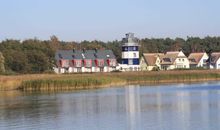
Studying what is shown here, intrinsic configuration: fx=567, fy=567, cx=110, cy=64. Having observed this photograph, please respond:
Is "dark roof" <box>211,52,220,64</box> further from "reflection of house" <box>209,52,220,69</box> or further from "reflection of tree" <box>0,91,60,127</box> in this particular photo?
"reflection of tree" <box>0,91,60,127</box>

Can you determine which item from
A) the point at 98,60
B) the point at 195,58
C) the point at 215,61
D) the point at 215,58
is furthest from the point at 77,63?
the point at 215,58

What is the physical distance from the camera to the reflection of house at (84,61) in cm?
10225

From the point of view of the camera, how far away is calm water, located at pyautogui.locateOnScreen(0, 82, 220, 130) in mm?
28703

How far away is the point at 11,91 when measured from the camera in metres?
61.4

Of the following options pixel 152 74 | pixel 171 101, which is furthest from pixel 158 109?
pixel 152 74

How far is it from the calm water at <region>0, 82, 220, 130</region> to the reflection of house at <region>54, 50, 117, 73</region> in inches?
2074

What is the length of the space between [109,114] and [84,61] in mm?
68629

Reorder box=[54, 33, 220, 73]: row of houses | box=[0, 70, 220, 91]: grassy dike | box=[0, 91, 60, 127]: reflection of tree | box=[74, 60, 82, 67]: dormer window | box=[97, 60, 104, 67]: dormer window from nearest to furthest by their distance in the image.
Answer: box=[0, 91, 60, 127]: reflection of tree → box=[0, 70, 220, 91]: grassy dike → box=[54, 33, 220, 73]: row of houses → box=[74, 60, 82, 67]: dormer window → box=[97, 60, 104, 67]: dormer window

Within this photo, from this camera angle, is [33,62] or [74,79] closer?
[74,79]

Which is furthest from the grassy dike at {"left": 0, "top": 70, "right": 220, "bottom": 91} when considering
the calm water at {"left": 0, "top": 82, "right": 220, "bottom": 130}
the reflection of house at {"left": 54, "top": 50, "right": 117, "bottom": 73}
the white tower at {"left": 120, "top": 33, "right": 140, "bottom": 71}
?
the reflection of house at {"left": 54, "top": 50, "right": 117, "bottom": 73}

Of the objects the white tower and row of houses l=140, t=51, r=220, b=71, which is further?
row of houses l=140, t=51, r=220, b=71

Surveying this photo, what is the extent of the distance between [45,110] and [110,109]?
15.5 feet

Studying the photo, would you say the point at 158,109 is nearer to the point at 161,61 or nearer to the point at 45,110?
the point at 45,110

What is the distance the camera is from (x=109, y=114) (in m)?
34.9
